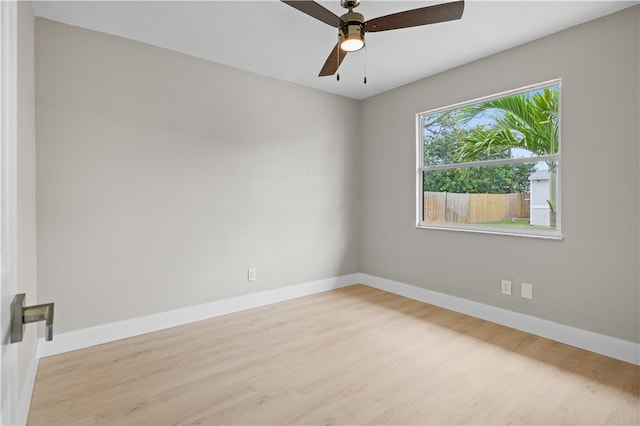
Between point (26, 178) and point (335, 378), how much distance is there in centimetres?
228

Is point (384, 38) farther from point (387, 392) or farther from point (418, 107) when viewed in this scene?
point (387, 392)

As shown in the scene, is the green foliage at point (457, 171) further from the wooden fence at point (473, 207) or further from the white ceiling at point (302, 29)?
the white ceiling at point (302, 29)

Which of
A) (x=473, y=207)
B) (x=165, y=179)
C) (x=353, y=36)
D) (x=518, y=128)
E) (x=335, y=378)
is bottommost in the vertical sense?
(x=335, y=378)

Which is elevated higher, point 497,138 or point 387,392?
point 497,138

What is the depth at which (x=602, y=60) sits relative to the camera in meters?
2.47

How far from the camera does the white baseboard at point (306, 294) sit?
8.13 feet

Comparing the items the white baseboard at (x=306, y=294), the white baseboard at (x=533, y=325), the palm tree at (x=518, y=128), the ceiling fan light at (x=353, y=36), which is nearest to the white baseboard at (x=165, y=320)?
the white baseboard at (x=306, y=294)

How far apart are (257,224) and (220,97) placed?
1.33 metres

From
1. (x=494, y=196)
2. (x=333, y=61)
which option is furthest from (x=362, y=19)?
(x=494, y=196)

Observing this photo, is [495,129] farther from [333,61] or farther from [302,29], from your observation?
[302,29]

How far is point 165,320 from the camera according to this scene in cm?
299

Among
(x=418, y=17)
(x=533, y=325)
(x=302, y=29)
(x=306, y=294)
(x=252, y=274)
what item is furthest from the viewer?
(x=306, y=294)

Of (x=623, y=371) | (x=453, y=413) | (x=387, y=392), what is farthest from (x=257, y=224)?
(x=623, y=371)

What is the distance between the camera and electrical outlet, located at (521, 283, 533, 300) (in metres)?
2.88
